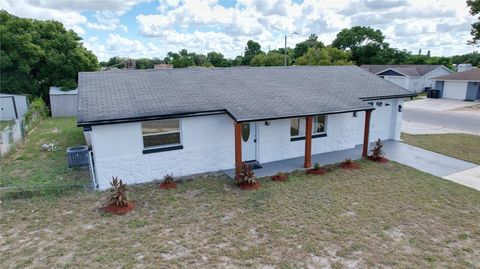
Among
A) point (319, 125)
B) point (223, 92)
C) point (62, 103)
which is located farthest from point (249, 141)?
point (62, 103)

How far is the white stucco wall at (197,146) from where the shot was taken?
9.57 metres

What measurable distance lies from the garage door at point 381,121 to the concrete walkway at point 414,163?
125 cm

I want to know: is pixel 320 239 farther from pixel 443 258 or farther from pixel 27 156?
pixel 27 156

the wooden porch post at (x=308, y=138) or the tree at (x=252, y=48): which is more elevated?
the tree at (x=252, y=48)

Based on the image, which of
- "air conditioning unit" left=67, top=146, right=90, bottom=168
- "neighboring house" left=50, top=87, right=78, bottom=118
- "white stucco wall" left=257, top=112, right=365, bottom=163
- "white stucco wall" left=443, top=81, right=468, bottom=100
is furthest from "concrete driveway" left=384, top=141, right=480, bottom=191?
"white stucco wall" left=443, top=81, right=468, bottom=100

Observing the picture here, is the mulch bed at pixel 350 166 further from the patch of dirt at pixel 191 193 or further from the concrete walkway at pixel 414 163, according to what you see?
the patch of dirt at pixel 191 193

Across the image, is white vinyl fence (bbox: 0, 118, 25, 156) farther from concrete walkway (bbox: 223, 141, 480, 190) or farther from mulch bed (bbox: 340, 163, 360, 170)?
mulch bed (bbox: 340, 163, 360, 170)

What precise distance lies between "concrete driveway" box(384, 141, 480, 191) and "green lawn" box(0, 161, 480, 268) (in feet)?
3.15

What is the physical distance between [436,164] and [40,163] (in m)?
15.5

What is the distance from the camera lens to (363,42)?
6656cm

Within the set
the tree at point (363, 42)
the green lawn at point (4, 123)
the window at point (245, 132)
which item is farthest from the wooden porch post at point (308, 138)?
the tree at point (363, 42)

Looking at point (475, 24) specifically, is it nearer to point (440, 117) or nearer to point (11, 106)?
point (440, 117)

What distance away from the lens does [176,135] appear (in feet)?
35.0

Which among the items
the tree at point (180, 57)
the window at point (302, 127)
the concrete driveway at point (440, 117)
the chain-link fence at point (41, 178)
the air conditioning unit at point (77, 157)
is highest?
the tree at point (180, 57)
